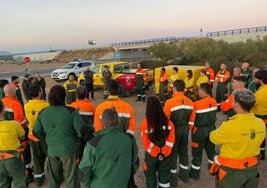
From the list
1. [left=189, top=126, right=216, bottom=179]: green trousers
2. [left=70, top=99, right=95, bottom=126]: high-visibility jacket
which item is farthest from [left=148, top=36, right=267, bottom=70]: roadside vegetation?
[left=70, top=99, right=95, bottom=126]: high-visibility jacket

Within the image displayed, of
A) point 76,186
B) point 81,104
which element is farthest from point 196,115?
point 76,186

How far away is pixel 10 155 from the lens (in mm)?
4207

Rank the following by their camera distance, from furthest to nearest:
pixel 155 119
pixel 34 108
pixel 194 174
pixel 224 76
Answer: pixel 224 76 < pixel 194 174 < pixel 34 108 < pixel 155 119

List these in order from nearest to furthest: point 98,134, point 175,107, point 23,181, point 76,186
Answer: point 98,134 → point 23,181 → point 76,186 → point 175,107

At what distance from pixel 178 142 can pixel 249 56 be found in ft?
78.7

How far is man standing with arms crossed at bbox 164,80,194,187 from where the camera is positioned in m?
5.23

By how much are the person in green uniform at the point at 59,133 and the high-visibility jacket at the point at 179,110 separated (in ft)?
5.35

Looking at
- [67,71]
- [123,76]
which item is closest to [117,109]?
[123,76]

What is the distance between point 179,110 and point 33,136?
8.81 ft

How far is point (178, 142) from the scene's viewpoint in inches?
213

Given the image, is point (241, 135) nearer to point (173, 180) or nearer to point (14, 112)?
point (173, 180)

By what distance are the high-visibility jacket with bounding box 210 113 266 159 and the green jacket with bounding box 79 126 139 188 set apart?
1089mm

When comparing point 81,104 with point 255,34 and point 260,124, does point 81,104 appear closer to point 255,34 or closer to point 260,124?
point 260,124

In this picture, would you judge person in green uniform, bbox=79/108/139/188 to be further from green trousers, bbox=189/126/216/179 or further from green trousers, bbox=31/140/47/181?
green trousers, bbox=189/126/216/179
